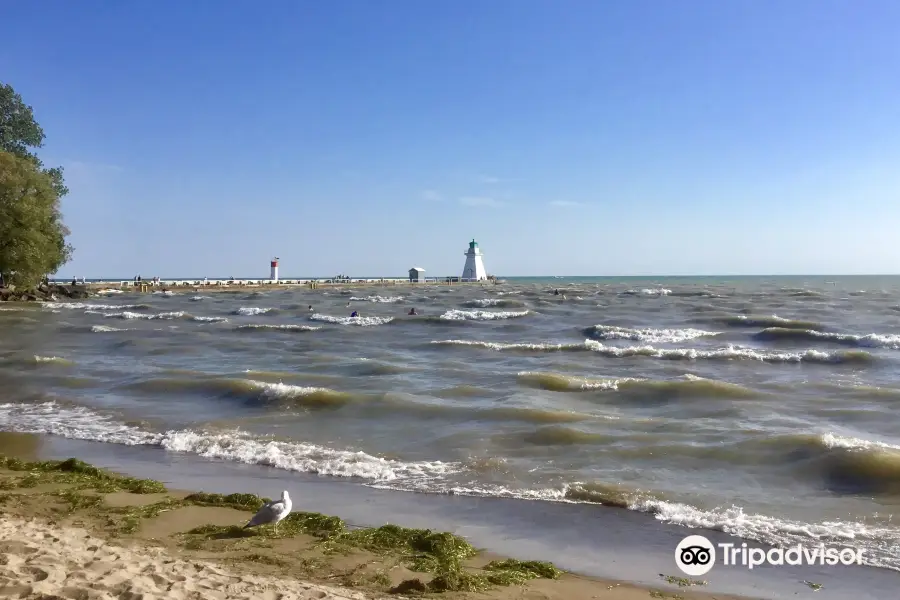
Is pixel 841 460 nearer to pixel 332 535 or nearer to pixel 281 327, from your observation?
pixel 332 535

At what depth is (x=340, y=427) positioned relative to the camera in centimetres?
1145

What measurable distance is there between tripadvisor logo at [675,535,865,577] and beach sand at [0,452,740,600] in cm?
58

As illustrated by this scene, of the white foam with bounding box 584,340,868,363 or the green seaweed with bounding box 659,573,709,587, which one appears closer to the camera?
the green seaweed with bounding box 659,573,709,587

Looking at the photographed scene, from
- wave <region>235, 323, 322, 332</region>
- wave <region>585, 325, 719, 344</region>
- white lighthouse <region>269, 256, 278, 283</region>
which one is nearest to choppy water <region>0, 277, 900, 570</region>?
wave <region>585, 325, 719, 344</region>

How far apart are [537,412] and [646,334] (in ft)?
55.2

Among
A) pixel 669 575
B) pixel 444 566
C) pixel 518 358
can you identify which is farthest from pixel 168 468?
pixel 518 358

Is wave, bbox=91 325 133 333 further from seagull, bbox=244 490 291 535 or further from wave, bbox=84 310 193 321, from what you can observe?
seagull, bbox=244 490 291 535

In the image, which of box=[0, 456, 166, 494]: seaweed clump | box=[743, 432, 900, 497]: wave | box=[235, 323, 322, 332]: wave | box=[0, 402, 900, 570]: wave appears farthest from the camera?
box=[235, 323, 322, 332]: wave

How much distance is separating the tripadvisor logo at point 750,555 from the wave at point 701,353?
15.1m

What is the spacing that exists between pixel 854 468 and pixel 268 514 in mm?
8180

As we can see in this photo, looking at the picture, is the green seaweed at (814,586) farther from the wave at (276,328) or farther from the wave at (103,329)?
the wave at (103,329)

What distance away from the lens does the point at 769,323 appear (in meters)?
31.5

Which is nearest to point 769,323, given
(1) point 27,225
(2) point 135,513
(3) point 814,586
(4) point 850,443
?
(4) point 850,443

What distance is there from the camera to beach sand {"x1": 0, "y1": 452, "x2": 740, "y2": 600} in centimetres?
429
